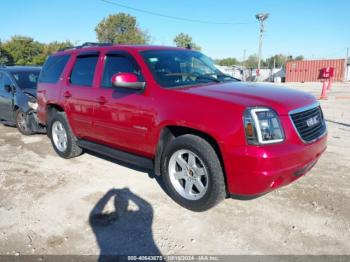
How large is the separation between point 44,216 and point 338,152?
202 inches

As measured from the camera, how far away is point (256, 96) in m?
3.52

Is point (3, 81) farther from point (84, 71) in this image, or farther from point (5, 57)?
point (5, 57)

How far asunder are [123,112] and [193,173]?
1314 mm

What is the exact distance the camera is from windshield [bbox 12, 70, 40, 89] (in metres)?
8.03

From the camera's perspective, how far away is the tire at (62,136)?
565 cm

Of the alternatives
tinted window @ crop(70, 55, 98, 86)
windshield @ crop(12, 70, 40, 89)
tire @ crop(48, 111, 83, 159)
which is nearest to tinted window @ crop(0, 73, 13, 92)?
windshield @ crop(12, 70, 40, 89)

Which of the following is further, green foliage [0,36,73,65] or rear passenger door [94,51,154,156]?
green foliage [0,36,73,65]

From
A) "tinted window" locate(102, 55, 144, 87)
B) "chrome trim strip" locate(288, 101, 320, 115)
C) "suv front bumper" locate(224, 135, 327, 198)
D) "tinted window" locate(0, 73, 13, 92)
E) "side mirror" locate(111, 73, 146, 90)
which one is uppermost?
"tinted window" locate(102, 55, 144, 87)

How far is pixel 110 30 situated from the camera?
6856cm

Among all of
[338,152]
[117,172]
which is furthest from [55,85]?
[338,152]

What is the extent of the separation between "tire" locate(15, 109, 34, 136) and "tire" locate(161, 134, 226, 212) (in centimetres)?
517

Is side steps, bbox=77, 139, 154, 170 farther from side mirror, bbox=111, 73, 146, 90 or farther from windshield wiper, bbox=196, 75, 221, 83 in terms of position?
windshield wiper, bbox=196, 75, 221, 83

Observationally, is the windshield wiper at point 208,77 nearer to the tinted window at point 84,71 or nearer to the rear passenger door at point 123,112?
the rear passenger door at point 123,112

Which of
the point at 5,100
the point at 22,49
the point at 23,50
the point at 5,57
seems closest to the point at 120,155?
the point at 5,100
